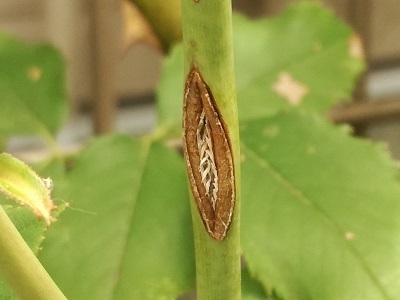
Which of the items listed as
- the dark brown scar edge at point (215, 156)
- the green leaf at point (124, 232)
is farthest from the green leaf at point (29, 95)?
the dark brown scar edge at point (215, 156)

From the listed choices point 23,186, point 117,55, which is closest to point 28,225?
point 23,186

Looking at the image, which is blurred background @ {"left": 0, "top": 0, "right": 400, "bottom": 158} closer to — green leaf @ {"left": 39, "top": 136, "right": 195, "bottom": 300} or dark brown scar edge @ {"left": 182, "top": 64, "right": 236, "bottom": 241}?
green leaf @ {"left": 39, "top": 136, "right": 195, "bottom": 300}

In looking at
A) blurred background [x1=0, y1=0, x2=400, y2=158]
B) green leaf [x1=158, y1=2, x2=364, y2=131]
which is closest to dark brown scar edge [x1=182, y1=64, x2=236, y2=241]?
green leaf [x1=158, y1=2, x2=364, y2=131]

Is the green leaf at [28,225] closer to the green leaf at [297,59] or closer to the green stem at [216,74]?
the green stem at [216,74]

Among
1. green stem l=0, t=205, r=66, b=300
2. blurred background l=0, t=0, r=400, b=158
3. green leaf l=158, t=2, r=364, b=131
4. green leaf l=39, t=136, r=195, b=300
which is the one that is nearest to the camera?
green stem l=0, t=205, r=66, b=300

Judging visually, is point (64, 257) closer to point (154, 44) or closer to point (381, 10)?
point (154, 44)

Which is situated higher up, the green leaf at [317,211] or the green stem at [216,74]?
the green stem at [216,74]

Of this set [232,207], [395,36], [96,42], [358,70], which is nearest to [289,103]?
[358,70]
